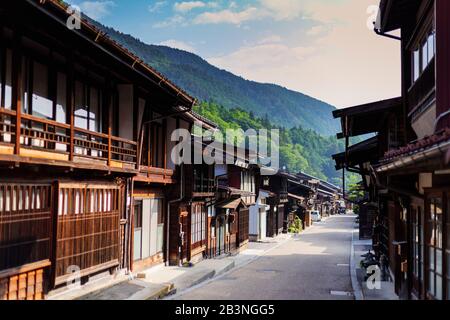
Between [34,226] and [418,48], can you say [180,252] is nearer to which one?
[34,226]

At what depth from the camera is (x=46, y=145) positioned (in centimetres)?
1167

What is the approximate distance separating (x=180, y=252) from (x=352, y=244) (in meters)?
21.5

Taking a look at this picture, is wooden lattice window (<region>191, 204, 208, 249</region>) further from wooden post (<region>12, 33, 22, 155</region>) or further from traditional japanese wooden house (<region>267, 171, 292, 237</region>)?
traditional japanese wooden house (<region>267, 171, 292, 237</region>)

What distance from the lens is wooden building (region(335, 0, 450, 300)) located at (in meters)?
8.82

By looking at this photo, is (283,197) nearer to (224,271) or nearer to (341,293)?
(224,271)

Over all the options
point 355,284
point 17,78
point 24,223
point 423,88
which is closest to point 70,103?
point 17,78

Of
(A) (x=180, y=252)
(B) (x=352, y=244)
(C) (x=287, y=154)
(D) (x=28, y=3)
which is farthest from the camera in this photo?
(C) (x=287, y=154)

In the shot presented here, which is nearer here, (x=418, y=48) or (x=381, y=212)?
(x=418, y=48)

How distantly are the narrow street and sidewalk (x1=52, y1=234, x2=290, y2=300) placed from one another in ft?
1.62

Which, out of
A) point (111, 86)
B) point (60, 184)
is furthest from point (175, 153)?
point (60, 184)

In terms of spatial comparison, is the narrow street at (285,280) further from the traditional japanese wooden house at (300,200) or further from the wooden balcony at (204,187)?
the traditional japanese wooden house at (300,200)

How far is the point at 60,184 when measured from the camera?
12.0 meters

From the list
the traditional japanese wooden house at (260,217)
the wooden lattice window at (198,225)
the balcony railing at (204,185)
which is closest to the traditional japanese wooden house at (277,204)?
the traditional japanese wooden house at (260,217)

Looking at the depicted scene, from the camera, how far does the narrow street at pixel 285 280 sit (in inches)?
650
